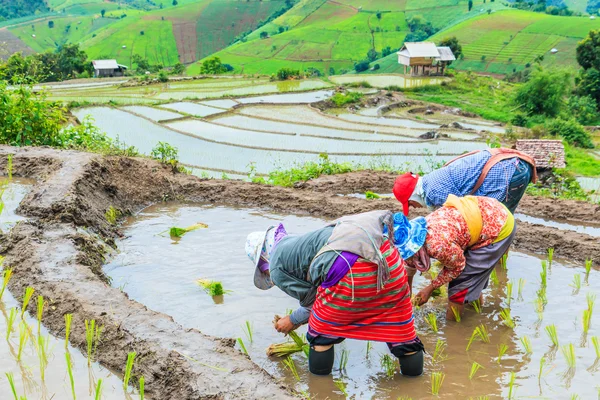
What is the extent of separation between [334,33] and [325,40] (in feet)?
8.18

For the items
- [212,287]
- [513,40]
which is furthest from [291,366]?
[513,40]

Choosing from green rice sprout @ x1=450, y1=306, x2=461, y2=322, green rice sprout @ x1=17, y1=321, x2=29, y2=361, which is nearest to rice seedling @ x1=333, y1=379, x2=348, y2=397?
green rice sprout @ x1=450, y1=306, x2=461, y2=322

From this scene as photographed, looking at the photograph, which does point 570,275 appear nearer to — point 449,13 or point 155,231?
point 155,231

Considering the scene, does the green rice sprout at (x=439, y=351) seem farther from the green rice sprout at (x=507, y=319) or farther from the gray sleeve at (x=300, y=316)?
the gray sleeve at (x=300, y=316)

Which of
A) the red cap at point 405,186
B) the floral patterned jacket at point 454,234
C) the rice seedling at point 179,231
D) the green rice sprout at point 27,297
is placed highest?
the red cap at point 405,186

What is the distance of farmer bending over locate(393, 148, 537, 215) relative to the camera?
15.7 feet

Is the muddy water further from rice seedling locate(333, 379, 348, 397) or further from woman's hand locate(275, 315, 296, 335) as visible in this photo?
woman's hand locate(275, 315, 296, 335)

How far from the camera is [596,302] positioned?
491 cm

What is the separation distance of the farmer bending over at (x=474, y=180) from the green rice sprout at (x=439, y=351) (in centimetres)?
116

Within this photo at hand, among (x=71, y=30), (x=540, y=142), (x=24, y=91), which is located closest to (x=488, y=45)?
(x=540, y=142)

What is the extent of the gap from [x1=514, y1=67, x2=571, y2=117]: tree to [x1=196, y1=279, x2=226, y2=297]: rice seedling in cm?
2359

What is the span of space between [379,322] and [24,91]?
7322mm

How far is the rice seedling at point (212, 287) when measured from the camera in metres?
4.97

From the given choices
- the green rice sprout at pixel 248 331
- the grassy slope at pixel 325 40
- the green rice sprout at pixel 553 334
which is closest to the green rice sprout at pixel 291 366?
A: the green rice sprout at pixel 248 331
